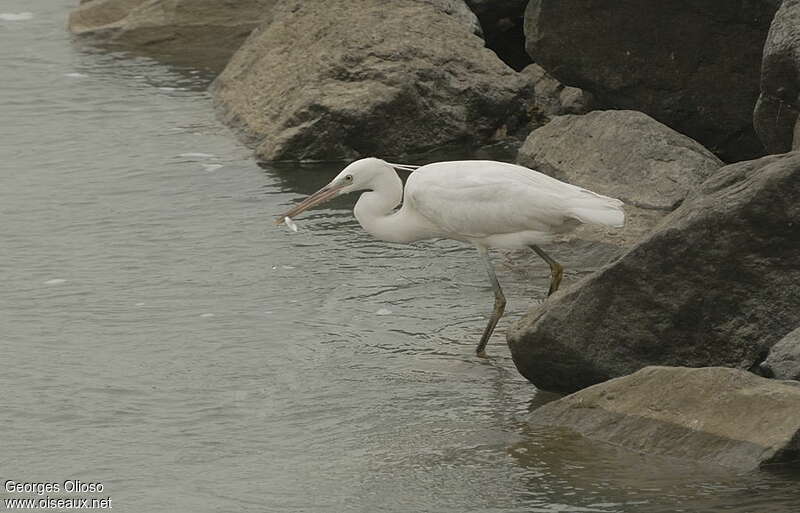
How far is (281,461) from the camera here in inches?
269

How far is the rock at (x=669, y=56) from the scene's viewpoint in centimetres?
1048

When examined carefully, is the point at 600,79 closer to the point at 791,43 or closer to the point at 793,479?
the point at 791,43

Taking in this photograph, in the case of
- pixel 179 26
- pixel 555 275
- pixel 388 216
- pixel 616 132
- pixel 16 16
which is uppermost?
pixel 616 132

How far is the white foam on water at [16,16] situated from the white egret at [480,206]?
9053 mm

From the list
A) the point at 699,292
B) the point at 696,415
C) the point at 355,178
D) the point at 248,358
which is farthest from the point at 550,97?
the point at 696,415

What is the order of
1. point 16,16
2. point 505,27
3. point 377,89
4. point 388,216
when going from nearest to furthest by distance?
point 388,216 → point 377,89 → point 505,27 → point 16,16

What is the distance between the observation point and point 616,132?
10.1 meters

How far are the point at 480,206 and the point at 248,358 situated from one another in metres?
1.47

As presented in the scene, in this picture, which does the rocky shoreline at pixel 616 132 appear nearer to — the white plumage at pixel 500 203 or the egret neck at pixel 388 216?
the white plumage at pixel 500 203

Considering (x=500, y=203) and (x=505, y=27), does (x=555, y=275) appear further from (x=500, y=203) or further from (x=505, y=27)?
(x=505, y=27)

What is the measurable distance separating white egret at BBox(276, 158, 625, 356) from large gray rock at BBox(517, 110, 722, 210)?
123cm

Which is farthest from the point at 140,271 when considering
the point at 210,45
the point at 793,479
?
the point at 210,45

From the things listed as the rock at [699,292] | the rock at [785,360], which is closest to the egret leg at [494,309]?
the rock at [699,292]

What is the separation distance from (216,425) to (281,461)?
592 millimetres
